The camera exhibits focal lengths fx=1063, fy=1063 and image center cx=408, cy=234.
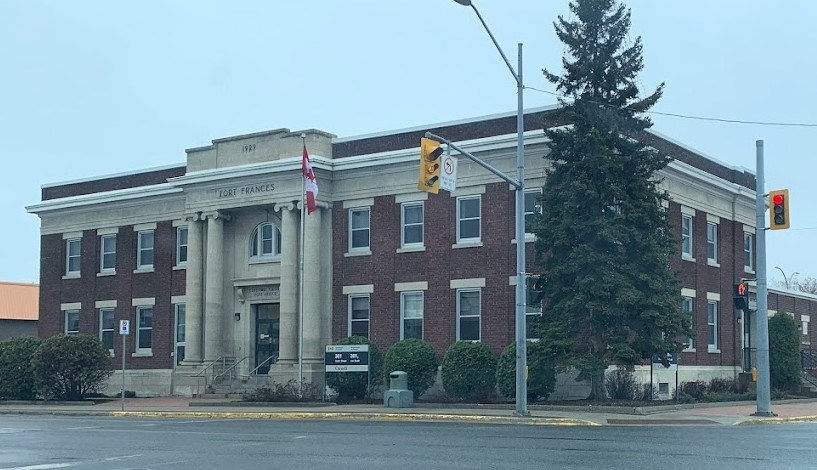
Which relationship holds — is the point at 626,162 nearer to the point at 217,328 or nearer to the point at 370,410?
the point at 370,410

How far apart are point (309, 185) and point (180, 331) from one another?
38.4ft

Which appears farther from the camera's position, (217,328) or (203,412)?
(217,328)

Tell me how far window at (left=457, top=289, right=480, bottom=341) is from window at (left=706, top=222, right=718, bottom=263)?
10024mm

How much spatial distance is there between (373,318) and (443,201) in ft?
16.8

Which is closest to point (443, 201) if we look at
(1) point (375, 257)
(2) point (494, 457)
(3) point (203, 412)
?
(1) point (375, 257)

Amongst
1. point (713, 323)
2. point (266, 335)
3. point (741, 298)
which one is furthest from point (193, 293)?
point (741, 298)

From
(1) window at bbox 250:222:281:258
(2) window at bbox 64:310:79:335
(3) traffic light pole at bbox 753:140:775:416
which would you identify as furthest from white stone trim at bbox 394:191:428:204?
(2) window at bbox 64:310:79:335

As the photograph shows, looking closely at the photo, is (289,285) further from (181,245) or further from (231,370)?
(181,245)

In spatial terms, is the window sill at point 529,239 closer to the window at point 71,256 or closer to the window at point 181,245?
the window at point 181,245

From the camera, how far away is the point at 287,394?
35.6 meters

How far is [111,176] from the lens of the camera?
158 feet

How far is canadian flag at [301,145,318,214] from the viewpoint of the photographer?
36.5 metres

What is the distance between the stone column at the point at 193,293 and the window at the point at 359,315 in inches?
259

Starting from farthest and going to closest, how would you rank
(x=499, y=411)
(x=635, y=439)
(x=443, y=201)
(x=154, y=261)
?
1. (x=154, y=261)
2. (x=443, y=201)
3. (x=499, y=411)
4. (x=635, y=439)
